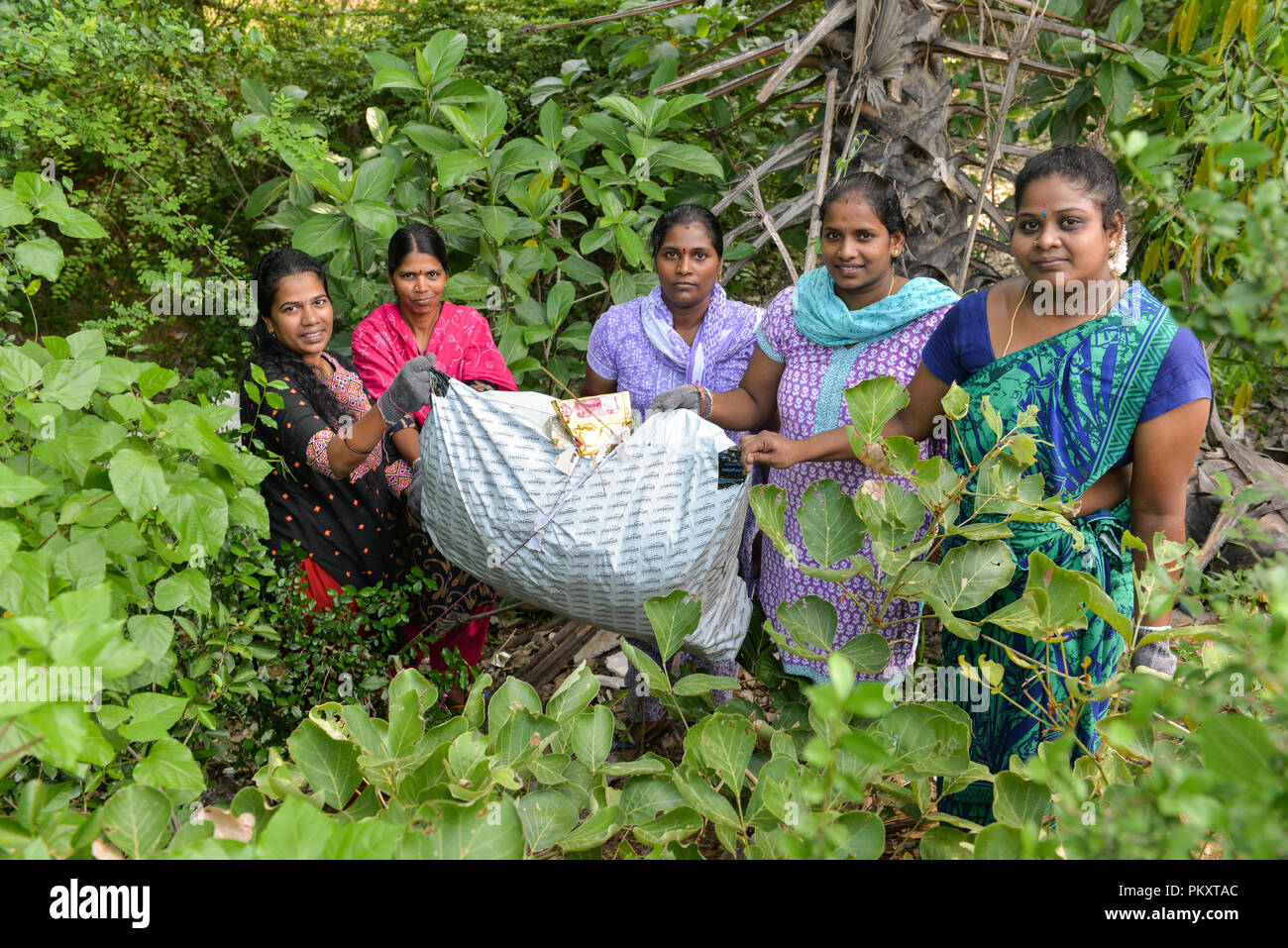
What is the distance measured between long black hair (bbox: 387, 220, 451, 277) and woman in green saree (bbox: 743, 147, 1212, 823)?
152 cm

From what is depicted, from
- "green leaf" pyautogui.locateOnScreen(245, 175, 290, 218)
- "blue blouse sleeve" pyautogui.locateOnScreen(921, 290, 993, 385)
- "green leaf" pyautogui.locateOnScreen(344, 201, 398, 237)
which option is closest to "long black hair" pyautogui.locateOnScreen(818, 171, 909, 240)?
"blue blouse sleeve" pyautogui.locateOnScreen(921, 290, 993, 385)

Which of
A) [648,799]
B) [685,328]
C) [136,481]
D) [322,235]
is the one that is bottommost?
[648,799]

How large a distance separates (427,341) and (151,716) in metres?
1.66

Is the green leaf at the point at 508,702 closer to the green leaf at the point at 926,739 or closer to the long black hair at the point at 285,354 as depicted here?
the green leaf at the point at 926,739

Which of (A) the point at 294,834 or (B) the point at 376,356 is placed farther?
(B) the point at 376,356

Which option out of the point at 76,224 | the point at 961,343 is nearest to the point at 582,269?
the point at 961,343

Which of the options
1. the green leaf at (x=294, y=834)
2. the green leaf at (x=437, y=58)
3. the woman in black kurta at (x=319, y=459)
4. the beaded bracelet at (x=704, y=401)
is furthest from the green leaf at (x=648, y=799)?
the green leaf at (x=437, y=58)

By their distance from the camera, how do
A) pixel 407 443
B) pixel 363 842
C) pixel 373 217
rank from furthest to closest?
pixel 373 217 → pixel 407 443 → pixel 363 842

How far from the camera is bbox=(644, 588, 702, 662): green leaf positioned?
140 cm

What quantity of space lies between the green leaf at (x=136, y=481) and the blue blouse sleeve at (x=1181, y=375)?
1617mm

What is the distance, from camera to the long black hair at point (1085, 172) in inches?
64.6

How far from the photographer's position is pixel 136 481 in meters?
1.28

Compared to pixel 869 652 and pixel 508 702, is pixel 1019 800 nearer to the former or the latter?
pixel 869 652
